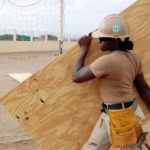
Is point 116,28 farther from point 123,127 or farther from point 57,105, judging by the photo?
point 57,105

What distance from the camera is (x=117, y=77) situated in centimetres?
351

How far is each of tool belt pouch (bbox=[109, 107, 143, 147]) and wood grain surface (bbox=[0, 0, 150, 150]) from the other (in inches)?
20.0

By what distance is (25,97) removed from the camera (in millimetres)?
4062

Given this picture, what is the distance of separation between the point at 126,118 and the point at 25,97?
1027 mm

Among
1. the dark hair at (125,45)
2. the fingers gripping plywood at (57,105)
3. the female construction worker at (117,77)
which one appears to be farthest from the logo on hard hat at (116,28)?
the fingers gripping plywood at (57,105)

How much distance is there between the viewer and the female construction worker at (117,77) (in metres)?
3.47

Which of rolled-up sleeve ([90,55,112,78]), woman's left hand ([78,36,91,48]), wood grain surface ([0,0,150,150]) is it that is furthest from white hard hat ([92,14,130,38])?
wood grain surface ([0,0,150,150])

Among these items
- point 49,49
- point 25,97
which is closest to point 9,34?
point 49,49

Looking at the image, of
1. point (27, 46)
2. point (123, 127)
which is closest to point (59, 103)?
point (123, 127)

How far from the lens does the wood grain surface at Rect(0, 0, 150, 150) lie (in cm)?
404

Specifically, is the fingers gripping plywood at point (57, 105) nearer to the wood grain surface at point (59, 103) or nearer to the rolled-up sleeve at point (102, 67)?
the wood grain surface at point (59, 103)

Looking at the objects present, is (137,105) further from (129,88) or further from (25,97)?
(25,97)

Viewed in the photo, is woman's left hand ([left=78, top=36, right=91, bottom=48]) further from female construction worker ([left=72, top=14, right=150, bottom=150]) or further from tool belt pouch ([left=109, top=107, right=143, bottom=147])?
tool belt pouch ([left=109, top=107, right=143, bottom=147])

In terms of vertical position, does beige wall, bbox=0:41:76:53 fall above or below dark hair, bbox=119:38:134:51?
below
